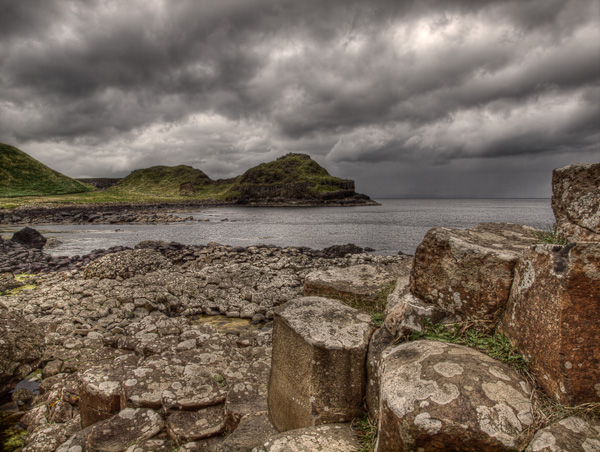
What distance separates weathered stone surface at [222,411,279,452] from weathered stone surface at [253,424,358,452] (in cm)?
67

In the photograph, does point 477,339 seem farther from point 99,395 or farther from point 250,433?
point 99,395

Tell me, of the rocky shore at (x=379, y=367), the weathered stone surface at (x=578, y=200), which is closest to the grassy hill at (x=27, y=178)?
the rocky shore at (x=379, y=367)

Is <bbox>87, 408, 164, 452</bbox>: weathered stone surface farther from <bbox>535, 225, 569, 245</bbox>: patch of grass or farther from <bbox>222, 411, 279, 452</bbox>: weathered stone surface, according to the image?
<bbox>535, 225, 569, 245</bbox>: patch of grass

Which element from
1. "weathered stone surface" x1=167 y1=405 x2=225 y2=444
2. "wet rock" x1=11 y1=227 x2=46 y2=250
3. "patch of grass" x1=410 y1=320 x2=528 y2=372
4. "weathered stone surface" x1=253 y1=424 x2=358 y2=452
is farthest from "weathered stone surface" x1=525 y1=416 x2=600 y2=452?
"wet rock" x1=11 y1=227 x2=46 y2=250

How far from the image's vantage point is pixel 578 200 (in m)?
3.78

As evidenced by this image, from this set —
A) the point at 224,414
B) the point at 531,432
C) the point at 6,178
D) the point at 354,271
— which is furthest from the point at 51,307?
the point at 6,178

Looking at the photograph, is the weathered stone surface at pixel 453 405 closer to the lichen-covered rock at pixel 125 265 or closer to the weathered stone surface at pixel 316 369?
the weathered stone surface at pixel 316 369

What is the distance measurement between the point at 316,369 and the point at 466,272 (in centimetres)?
218

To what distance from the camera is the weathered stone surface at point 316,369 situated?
404 cm

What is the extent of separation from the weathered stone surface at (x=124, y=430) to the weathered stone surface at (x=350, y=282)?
138 inches

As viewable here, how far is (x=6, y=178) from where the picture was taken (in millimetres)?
127500

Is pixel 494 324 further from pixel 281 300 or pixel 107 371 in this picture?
pixel 281 300

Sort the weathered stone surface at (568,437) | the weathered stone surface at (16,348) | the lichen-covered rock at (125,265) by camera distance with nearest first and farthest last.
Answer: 1. the weathered stone surface at (568,437)
2. the weathered stone surface at (16,348)
3. the lichen-covered rock at (125,265)

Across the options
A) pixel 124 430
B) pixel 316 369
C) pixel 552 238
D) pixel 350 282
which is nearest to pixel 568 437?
pixel 316 369
